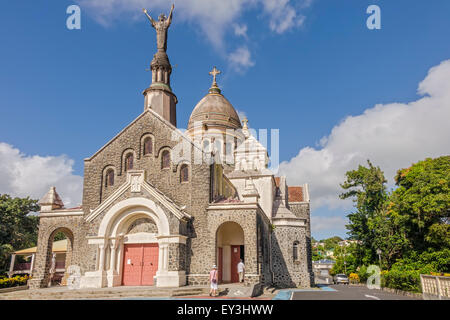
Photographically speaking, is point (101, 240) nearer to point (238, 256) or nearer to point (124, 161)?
point (124, 161)

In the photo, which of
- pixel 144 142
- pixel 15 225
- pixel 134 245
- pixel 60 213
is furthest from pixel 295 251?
pixel 15 225

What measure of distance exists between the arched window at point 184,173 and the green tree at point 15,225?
1885 cm

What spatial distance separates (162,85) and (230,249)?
13890 millimetres

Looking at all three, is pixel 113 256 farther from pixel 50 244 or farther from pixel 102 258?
pixel 50 244

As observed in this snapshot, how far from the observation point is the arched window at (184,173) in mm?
22844

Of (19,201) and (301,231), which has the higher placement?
(19,201)

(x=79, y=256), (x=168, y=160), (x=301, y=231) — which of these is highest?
(x=168, y=160)

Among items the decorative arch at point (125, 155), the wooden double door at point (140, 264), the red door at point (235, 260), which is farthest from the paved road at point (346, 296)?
the decorative arch at point (125, 155)

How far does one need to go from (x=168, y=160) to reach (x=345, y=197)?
80.1ft

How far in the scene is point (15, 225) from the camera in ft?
121

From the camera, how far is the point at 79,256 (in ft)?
72.7

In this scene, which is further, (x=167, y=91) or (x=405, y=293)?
(x=167, y=91)
